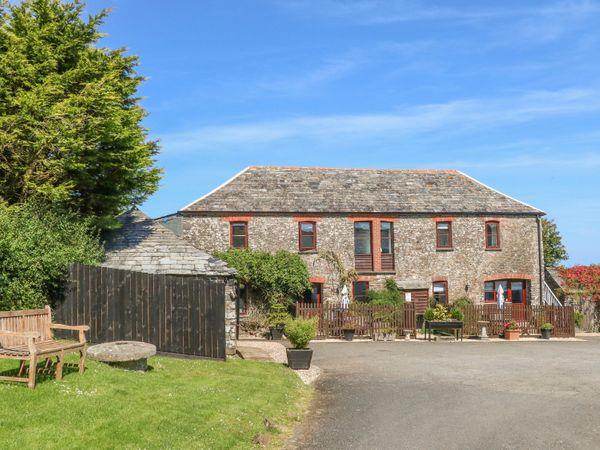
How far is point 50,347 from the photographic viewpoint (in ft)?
33.7

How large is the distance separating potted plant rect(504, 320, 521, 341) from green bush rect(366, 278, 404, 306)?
5.54 m

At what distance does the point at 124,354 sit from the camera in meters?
11.8

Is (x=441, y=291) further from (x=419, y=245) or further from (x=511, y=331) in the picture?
Answer: (x=511, y=331)

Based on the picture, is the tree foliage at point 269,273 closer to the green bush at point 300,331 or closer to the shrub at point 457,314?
the shrub at point 457,314

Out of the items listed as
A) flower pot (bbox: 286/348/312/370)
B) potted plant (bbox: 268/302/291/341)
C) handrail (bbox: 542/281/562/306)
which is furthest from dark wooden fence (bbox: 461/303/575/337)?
flower pot (bbox: 286/348/312/370)

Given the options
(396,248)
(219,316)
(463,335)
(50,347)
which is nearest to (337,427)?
(50,347)

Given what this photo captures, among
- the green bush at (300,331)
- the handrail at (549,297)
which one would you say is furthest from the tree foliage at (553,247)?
the green bush at (300,331)

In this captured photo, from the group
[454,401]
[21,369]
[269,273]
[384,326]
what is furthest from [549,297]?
[21,369]

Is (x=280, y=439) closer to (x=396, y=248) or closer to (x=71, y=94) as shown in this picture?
(x=71, y=94)

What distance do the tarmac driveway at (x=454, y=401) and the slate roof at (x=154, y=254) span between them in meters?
4.68

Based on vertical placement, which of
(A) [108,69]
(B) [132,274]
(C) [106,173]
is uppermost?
(A) [108,69]

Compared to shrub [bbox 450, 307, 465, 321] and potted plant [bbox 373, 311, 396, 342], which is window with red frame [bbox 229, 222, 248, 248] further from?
shrub [bbox 450, 307, 465, 321]

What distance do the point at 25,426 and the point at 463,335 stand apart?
22.1m

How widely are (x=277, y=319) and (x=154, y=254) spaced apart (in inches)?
314
